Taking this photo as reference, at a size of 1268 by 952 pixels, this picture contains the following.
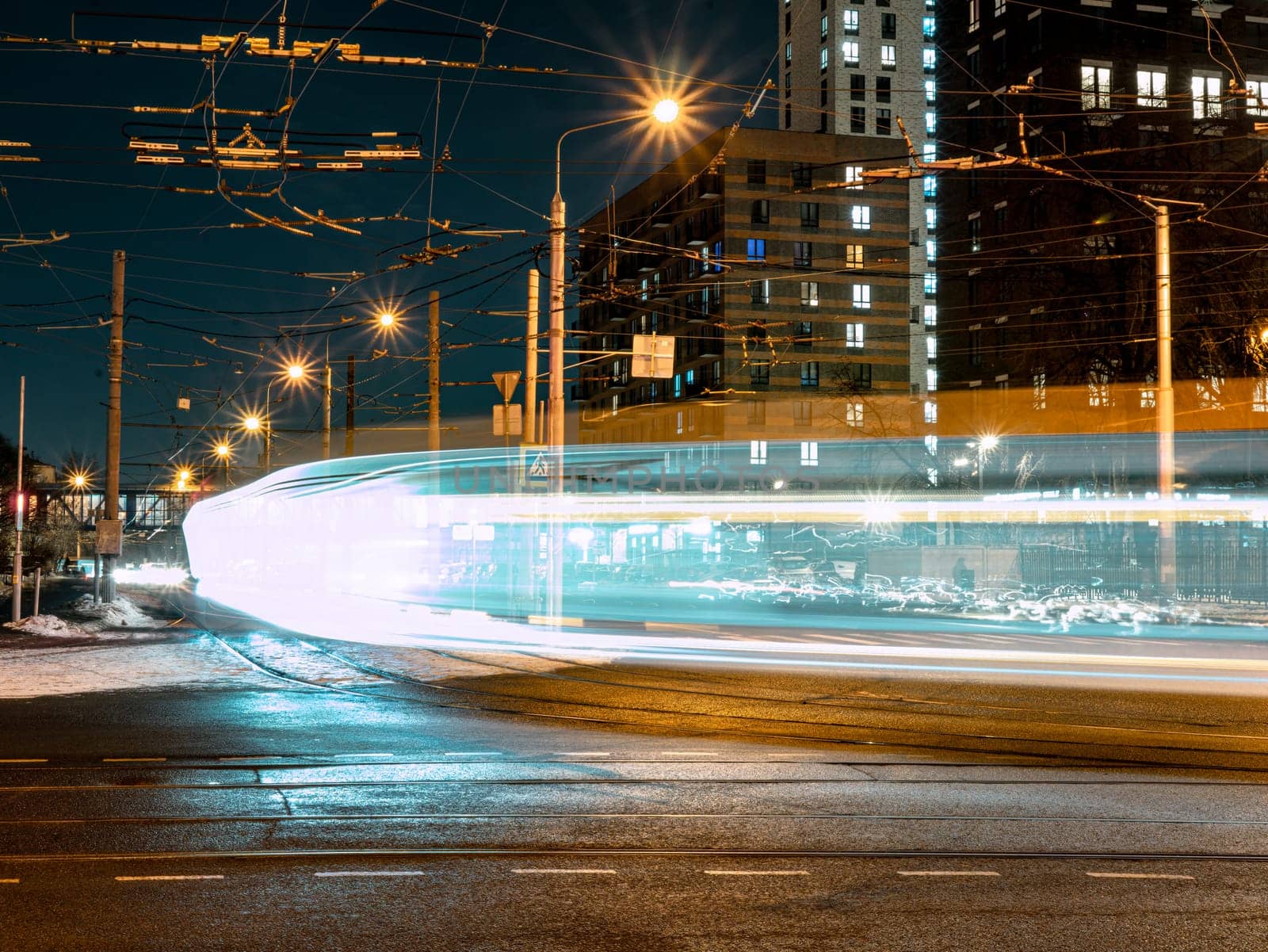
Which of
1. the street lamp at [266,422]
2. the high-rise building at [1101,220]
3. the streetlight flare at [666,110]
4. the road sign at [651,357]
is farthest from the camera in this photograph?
the street lamp at [266,422]

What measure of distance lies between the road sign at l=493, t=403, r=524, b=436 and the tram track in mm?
11102

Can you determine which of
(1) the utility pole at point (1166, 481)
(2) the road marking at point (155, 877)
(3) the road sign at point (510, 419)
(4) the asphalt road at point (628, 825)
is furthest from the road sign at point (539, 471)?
(2) the road marking at point (155, 877)

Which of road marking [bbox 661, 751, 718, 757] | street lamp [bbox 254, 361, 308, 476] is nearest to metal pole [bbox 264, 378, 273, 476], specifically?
street lamp [bbox 254, 361, 308, 476]

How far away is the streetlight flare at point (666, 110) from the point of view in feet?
64.5

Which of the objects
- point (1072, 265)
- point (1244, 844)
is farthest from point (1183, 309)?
point (1244, 844)

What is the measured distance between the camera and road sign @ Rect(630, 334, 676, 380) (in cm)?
2359

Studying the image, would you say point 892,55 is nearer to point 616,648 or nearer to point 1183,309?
point 1183,309

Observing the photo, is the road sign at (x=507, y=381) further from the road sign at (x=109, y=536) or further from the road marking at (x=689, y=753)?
the road marking at (x=689, y=753)

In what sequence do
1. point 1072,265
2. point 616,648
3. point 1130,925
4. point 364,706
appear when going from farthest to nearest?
point 1072,265 → point 616,648 → point 364,706 → point 1130,925

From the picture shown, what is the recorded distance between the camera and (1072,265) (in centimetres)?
4462

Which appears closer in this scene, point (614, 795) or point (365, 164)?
point (614, 795)

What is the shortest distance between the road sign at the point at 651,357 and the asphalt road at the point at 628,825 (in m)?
9.92

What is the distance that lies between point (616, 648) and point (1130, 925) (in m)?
16.5

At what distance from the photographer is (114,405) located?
93.5 feet
